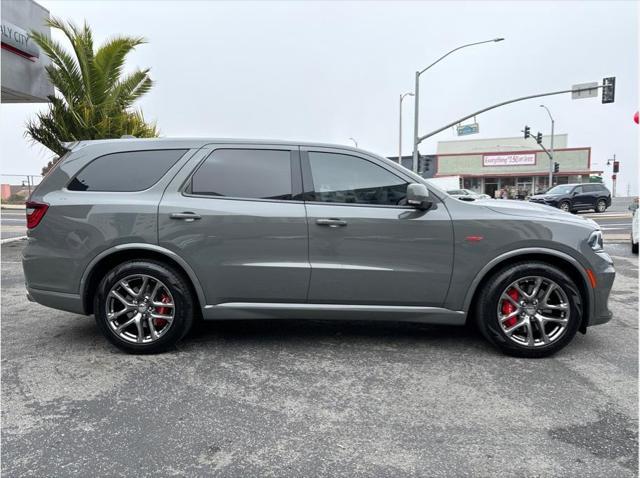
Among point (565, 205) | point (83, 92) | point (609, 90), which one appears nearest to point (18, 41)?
point (83, 92)

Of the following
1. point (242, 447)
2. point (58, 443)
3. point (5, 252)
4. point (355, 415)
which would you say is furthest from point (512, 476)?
point (5, 252)

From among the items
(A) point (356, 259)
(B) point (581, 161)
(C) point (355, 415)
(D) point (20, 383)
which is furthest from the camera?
(B) point (581, 161)

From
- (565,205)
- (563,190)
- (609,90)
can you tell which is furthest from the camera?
(563,190)

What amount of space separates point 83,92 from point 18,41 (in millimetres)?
1932

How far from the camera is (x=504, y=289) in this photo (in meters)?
3.82

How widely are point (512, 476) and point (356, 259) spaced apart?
1917 millimetres

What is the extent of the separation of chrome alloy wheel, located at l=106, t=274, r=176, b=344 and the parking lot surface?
202mm

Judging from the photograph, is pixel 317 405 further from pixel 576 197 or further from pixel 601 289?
pixel 576 197

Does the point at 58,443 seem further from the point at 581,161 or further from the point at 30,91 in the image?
the point at 581,161

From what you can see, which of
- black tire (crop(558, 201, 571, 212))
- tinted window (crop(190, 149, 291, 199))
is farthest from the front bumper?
black tire (crop(558, 201, 571, 212))

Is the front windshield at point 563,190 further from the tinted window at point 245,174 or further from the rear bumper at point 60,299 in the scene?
the rear bumper at point 60,299

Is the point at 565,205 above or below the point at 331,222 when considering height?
below

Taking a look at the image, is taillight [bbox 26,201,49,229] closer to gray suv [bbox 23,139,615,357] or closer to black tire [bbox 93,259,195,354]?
gray suv [bbox 23,139,615,357]

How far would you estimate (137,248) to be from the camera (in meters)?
3.86
